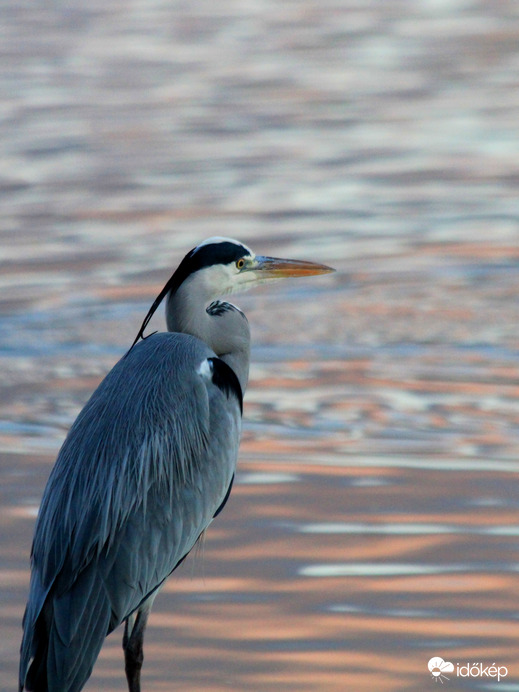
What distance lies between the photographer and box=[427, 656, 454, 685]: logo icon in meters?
5.27

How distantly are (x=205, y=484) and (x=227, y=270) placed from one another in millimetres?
1001

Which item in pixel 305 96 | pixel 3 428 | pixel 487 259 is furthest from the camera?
pixel 305 96

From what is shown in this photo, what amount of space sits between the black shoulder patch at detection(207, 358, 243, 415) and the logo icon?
4.16 ft

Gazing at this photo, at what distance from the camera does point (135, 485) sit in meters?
5.41

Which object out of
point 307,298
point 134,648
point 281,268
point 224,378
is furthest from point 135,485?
point 307,298

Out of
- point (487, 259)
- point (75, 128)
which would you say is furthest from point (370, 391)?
point (75, 128)

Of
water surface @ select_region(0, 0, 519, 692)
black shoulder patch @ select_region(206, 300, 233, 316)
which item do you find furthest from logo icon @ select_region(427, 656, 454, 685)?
black shoulder patch @ select_region(206, 300, 233, 316)

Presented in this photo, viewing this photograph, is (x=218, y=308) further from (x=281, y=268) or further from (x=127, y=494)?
(x=127, y=494)

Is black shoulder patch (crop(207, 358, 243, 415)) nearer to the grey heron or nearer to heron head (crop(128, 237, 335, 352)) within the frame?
the grey heron

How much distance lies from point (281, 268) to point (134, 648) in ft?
6.46

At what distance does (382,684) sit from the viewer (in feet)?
17.1

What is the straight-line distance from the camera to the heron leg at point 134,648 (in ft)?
17.1

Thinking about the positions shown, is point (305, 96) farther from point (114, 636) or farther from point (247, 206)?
point (114, 636)

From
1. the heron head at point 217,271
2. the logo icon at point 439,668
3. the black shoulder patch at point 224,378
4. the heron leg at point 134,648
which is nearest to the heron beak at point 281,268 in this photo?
the heron head at point 217,271
